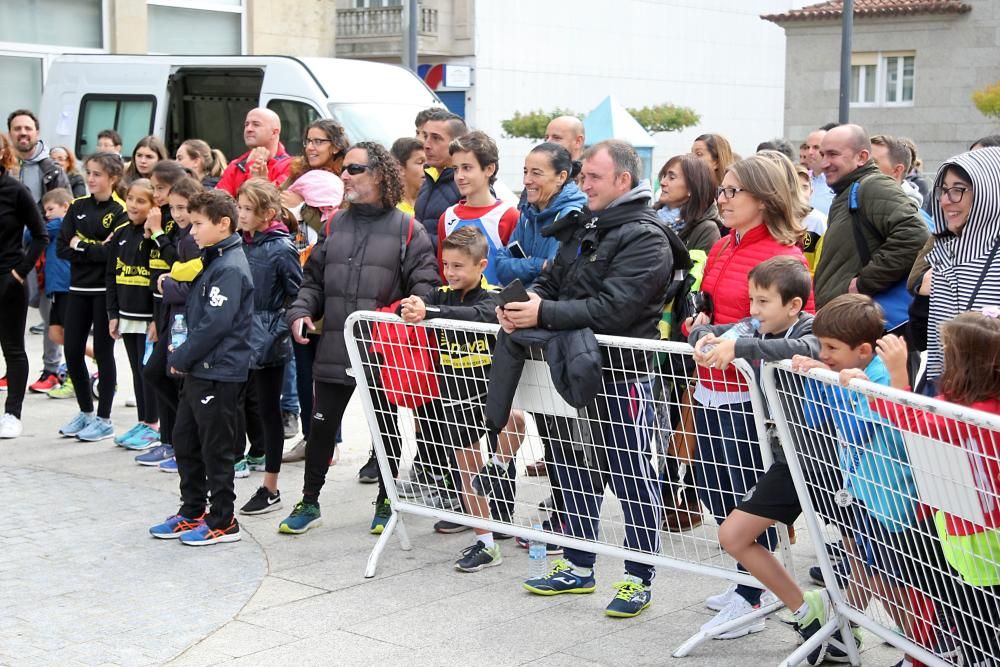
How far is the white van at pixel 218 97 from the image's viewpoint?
14.1 meters

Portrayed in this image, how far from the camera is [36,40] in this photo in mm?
21766

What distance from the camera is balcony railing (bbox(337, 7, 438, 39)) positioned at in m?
42.7

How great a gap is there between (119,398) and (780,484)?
685 centimetres

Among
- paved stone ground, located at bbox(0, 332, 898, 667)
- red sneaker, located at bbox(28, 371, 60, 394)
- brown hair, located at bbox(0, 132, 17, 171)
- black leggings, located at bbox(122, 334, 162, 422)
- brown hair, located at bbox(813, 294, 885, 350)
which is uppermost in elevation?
brown hair, located at bbox(0, 132, 17, 171)

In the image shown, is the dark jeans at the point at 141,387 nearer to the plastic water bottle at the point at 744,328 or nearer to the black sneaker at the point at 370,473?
the black sneaker at the point at 370,473

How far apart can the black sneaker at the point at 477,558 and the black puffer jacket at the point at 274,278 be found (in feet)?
5.93

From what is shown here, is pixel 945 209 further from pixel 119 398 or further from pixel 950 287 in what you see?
pixel 119 398

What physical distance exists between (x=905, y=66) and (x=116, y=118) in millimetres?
26183

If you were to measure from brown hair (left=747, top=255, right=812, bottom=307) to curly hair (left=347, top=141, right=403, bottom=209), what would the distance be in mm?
2331

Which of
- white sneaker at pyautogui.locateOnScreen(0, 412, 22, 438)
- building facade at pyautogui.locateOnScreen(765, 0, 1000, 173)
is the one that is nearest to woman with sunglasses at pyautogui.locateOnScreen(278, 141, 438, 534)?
white sneaker at pyautogui.locateOnScreen(0, 412, 22, 438)

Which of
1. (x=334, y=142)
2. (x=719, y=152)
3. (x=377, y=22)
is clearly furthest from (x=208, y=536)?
(x=377, y=22)

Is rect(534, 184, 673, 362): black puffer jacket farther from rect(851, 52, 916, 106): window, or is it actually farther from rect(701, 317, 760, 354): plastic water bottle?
rect(851, 52, 916, 106): window

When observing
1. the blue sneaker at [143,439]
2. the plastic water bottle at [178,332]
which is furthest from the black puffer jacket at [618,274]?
the blue sneaker at [143,439]

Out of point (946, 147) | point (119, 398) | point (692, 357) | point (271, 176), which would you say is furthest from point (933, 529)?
point (946, 147)
